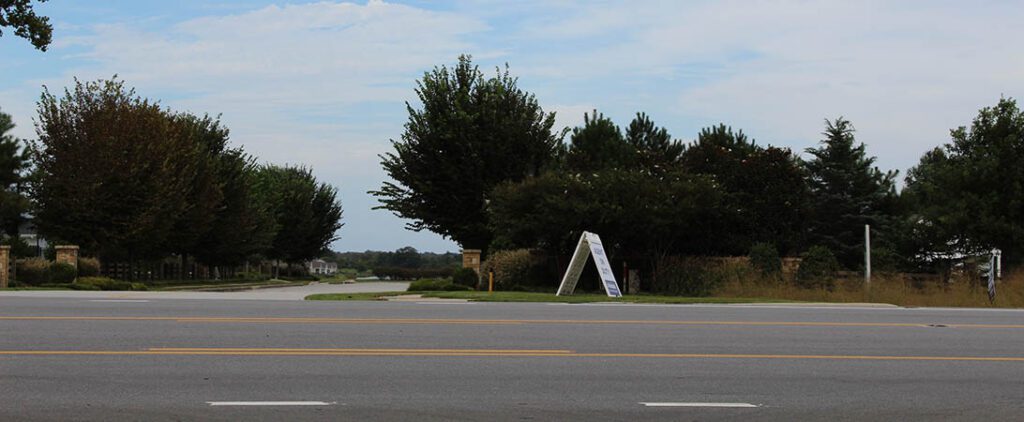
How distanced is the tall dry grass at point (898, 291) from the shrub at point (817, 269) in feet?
1.98

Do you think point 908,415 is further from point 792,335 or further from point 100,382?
point 100,382

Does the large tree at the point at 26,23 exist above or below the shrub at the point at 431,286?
above

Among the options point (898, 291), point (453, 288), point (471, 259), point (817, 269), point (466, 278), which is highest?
point (471, 259)

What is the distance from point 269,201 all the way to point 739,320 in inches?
2260

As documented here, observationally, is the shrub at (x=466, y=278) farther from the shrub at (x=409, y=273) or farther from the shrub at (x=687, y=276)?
the shrub at (x=409, y=273)

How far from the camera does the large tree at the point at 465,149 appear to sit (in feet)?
143

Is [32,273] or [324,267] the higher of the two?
[324,267]

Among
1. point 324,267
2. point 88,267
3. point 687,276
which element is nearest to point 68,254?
point 88,267

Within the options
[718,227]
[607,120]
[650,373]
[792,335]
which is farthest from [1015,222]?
[650,373]

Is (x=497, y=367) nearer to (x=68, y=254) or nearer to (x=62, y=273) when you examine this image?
(x=62, y=273)

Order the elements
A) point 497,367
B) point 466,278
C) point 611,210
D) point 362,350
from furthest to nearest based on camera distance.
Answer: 1. point 466,278
2. point 611,210
3. point 362,350
4. point 497,367

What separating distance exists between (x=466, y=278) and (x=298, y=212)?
44826mm

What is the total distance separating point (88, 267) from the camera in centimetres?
4175

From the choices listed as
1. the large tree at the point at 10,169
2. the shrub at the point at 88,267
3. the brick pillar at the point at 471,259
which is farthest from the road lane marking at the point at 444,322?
the large tree at the point at 10,169
